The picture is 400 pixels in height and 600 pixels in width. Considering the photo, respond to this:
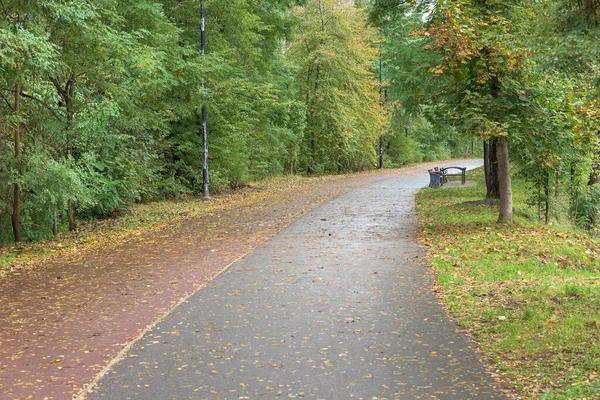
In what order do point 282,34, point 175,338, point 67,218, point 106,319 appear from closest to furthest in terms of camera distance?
point 175,338
point 106,319
point 67,218
point 282,34

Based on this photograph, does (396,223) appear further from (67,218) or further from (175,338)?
(175,338)

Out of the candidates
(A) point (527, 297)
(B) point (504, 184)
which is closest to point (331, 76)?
(B) point (504, 184)

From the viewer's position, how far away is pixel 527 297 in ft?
27.1

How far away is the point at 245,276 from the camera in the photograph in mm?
10391

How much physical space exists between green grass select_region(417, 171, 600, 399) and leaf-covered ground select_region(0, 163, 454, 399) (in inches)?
156

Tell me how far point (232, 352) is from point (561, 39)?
4.70 meters

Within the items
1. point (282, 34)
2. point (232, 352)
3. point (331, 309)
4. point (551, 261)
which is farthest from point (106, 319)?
point (282, 34)

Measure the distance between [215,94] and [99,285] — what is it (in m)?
14.7

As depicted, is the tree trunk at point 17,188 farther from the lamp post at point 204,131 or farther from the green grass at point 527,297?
the lamp post at point 204,131

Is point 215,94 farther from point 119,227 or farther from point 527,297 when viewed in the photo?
point 527,297

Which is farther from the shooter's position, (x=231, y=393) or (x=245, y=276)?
(x=245, y=276)

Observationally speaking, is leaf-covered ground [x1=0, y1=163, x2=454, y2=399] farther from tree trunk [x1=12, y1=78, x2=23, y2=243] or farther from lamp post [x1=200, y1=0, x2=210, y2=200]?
lamp post [x1=200, y1=0, x2=210, y2=200]

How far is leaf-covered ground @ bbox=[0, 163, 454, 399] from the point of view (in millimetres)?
6320

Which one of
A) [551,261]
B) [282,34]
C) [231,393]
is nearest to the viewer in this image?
[231,393]
